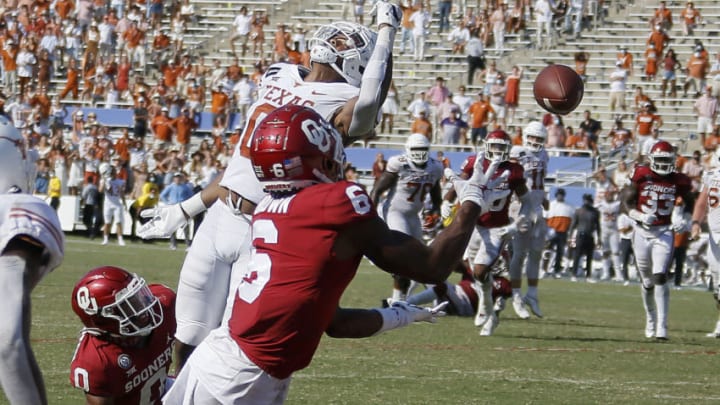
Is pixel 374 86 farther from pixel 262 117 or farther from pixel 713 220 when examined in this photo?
pixel 713 220

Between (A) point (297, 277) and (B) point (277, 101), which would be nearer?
(A) point (297, 277)

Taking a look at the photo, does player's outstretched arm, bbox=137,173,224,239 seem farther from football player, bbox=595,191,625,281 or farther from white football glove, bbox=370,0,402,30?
football player, bbox=595,191,625,281

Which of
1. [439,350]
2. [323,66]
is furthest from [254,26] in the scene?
[323,66]

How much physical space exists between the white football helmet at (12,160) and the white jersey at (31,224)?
0.15 m

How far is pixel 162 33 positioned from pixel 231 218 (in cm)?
2908

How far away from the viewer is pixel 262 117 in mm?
6008

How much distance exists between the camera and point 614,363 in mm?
10469

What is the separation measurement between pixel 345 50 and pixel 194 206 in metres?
1.20

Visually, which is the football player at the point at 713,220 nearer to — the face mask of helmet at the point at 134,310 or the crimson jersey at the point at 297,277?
the face mask of helmet at the point at 134,310

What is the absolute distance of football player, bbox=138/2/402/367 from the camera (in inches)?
239

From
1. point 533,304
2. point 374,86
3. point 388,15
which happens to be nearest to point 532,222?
point 533,304

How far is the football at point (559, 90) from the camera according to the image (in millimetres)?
10164

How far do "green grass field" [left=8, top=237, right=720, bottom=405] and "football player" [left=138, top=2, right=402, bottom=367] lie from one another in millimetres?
1761

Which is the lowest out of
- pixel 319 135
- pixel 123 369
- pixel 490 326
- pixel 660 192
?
pixel 490 326
